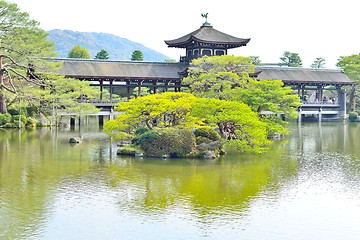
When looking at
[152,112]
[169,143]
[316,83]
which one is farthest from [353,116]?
[169,143]

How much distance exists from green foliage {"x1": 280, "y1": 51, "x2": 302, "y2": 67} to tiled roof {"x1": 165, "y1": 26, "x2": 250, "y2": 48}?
34787 millimetres

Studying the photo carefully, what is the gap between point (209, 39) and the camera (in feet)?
156

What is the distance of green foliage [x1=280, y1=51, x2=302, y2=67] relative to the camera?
8192cm

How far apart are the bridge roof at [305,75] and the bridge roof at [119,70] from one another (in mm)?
9155

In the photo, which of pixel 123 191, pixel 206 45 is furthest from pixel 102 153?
pixel 206 45

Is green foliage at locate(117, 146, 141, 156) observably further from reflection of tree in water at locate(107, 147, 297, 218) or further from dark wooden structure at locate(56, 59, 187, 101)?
dark wooden structure at locate(56, 59, 187, 101)

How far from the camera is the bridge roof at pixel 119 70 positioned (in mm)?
45031

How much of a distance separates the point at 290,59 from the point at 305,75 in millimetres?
28708

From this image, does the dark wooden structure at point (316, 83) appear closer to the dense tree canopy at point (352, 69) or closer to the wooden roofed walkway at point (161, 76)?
the wooden roofed walkway at point (161, 76)

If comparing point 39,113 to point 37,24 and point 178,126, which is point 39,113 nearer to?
point 37,24

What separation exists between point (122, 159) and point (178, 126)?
3.79 m

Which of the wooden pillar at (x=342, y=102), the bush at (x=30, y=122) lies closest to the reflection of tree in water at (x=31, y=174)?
the bush at (x=30, y=122)

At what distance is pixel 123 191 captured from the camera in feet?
57.3

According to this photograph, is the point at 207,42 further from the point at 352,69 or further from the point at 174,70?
the point at 352,69
